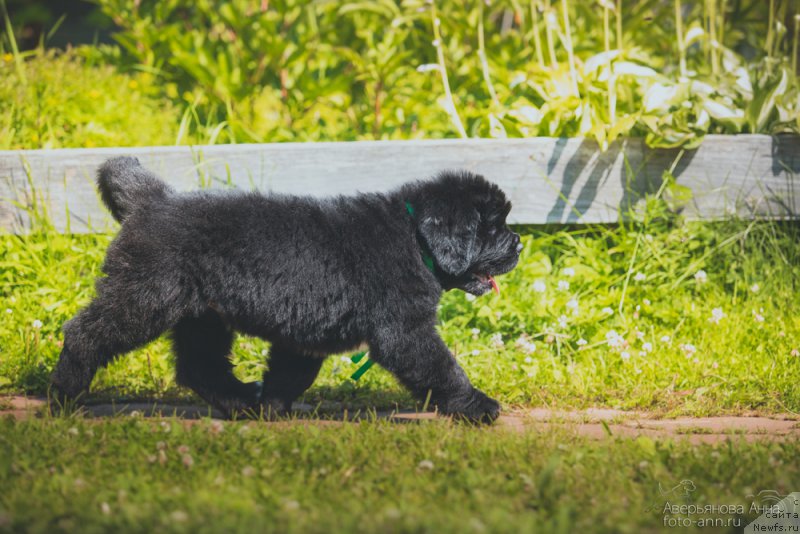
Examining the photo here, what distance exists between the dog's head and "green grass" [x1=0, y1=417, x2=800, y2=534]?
0.73 m

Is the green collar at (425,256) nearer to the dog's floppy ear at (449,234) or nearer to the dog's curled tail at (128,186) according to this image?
the dog's floppy ear at (449,234)

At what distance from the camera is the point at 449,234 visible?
3459 mm

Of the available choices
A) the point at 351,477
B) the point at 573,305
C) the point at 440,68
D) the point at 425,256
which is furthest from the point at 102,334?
the point at 440,68

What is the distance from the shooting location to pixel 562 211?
4895 mm

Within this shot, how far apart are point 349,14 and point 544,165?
2.44 metres

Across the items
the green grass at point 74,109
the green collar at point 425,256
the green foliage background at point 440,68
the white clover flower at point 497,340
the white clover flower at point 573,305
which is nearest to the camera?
the green collar at point 425,256

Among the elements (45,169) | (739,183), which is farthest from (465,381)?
(45,169)

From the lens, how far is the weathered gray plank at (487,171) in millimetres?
4730

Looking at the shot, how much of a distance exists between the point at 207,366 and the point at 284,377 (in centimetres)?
35

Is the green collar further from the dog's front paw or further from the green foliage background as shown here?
the green foliage background

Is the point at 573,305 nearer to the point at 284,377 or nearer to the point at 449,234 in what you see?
the point at 449,234

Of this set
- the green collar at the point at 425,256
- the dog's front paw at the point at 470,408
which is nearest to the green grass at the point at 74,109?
the green collar at the point at 425,256

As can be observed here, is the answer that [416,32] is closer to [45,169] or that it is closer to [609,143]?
[609,143]

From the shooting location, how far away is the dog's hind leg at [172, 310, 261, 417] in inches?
143
